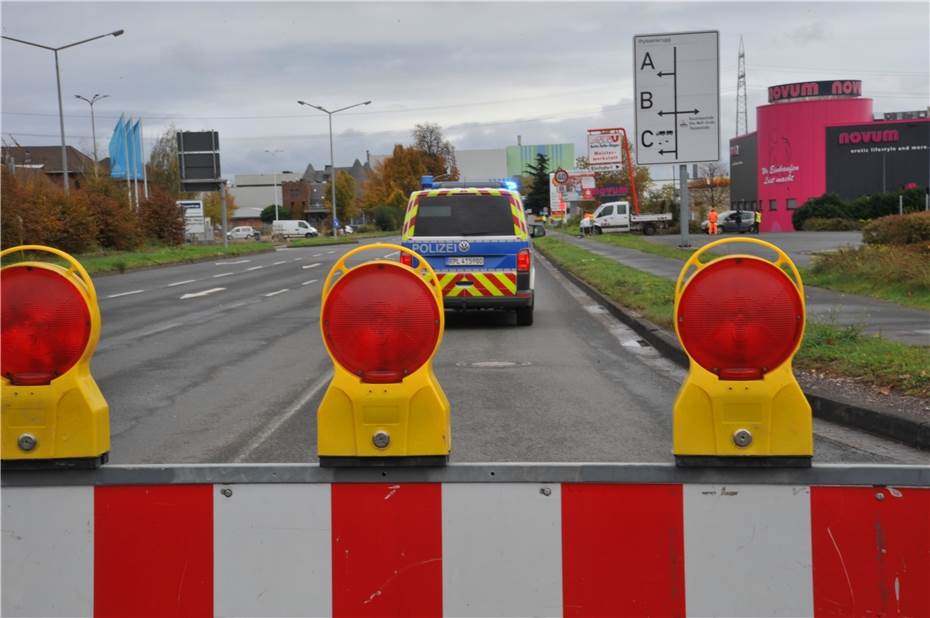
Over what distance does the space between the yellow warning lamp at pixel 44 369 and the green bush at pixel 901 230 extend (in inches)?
825

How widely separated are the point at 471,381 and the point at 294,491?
791cm

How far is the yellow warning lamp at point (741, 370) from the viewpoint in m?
2.88

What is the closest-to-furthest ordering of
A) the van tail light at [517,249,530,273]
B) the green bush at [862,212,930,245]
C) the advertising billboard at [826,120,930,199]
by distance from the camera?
the van tail light at [517,249,530,273] → the green bush at [862,212,930,245] → the advertising billboard at [826,120,930,199]

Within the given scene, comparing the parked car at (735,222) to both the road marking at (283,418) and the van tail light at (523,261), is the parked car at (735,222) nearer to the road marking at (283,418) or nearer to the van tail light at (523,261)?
the van tail light at (523,261)

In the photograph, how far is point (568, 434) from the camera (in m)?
7.88

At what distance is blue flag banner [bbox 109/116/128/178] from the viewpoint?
58.9 metres

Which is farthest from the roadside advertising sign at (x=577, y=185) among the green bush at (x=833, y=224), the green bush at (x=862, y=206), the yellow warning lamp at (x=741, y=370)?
the yellow warning lamp at (x=741, y=370)

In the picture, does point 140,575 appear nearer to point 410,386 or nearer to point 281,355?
point 410,386

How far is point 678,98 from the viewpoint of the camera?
963 inches

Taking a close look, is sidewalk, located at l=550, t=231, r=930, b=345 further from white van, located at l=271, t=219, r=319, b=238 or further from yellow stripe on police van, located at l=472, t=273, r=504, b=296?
white van, located at l=271, t=219, r=319, b=238

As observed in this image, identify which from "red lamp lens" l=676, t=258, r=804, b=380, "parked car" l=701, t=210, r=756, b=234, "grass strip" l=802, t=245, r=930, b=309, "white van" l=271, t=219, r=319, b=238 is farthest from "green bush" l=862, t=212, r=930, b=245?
"white van" l=271, t=219, r=319, b=238

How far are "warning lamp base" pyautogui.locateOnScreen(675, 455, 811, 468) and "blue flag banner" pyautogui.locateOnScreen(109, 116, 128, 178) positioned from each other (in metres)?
59.6

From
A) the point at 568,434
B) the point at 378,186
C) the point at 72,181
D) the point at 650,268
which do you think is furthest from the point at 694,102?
the point at 378,186

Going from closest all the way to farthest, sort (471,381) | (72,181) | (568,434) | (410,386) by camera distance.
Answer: (410,386)
(568,434)
(471,381)
(72,181)
